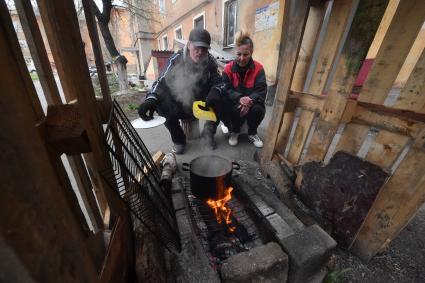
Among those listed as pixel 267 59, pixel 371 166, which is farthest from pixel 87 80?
→ pixel 267 59

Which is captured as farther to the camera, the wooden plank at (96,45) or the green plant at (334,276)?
the green plant at (334,276)

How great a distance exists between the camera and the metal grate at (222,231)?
1.92 m

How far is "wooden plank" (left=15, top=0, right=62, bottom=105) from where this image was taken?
1.21 m

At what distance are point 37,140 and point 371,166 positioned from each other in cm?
220

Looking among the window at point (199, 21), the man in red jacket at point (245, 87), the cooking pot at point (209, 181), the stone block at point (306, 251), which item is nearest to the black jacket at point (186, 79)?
the man in red jacket at point (245, 87)

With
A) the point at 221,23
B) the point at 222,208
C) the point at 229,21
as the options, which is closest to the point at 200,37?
the point at 222,208

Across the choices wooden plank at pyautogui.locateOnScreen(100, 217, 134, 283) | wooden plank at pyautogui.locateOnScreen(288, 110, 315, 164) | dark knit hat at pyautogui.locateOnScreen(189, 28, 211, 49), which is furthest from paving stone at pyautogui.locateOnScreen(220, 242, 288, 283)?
dark knit hat at pyautogui.locateOnScreen(189, 28, 211, 49)

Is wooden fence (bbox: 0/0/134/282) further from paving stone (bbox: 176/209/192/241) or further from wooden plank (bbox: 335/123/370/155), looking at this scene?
wooden plank (bbox: 335/123/370/155)

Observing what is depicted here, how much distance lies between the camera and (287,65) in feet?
7.77

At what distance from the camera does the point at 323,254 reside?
1.63m

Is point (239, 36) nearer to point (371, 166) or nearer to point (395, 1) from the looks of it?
point (371, 166)

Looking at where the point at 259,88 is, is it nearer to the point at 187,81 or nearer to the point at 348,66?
the point at 187,81

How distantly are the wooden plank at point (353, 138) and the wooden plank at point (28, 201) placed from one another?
2.18 m

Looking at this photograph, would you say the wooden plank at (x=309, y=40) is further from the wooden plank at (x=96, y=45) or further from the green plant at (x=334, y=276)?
the wooden plank at (x=96, y=45)
